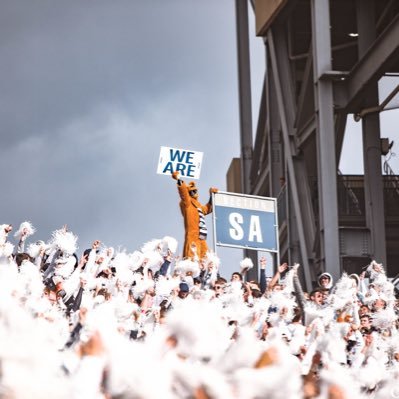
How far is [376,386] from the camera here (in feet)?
39.1

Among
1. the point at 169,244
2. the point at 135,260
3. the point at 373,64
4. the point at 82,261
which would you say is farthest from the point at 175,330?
the point at 373,64

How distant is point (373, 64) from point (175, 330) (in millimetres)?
18107

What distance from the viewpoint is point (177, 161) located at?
75.0 ft

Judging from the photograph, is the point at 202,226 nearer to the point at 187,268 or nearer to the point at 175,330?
the point at 187,268

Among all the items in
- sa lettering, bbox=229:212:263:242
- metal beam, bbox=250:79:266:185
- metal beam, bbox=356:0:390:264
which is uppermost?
metal beam, bbox=250:79:266:185

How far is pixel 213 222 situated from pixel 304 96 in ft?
33.5

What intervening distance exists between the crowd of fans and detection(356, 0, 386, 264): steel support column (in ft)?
25.0

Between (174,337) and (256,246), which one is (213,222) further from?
(174,337)

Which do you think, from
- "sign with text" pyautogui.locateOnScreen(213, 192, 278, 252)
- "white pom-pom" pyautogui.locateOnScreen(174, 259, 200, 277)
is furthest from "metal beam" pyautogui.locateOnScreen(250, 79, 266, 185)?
"white pom-pom" pyautogui.locateOnScreen(174, 259, 200, 277)

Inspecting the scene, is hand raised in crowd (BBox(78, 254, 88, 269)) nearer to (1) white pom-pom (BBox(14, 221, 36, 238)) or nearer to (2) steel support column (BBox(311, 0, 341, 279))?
(1) white pom-pom (BBox(14, 221, 36, 238))

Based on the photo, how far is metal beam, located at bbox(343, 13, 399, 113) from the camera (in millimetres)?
24469

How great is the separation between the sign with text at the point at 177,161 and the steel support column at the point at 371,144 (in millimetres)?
6382

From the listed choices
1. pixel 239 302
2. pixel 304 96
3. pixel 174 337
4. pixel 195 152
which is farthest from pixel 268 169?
pixel 174 337

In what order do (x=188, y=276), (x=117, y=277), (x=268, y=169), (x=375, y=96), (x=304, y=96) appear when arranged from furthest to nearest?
(x=268, y=169) < (x=304, y=96) < (x=375, y=96) < (x=188, y=276) < (x=117, y=277)
